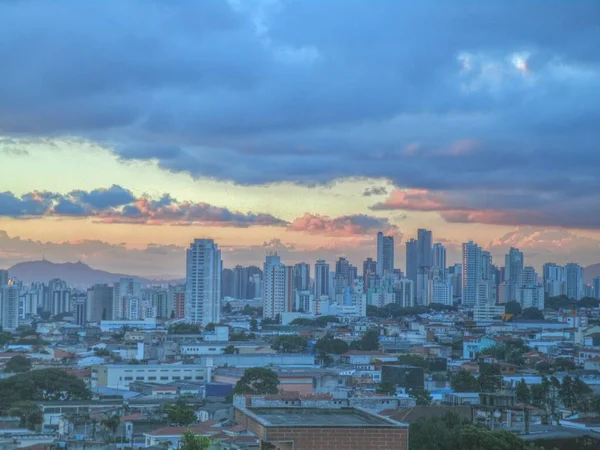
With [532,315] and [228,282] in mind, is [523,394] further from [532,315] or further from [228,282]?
[228,282]

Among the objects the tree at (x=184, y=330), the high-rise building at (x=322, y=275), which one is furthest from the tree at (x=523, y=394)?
the high-rise building at (x=322, y=275)

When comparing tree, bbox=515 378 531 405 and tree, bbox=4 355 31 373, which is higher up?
tree, bbox=515 378 531 405

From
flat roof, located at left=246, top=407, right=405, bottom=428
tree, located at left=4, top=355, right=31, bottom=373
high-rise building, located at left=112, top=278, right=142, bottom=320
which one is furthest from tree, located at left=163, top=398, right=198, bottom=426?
high-rise building, located at left=112, top=278, right=142, bottom=320

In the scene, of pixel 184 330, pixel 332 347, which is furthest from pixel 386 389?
pixel 184 330

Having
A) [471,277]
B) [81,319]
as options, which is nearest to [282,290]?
[81,319]

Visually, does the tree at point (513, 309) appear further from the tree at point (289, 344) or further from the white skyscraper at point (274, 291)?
the tree at point (289, 344)

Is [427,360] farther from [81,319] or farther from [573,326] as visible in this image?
[81,319]

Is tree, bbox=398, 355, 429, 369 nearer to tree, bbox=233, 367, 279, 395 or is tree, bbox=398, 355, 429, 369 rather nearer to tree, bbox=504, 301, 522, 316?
tree, bbox=233, 367, 279, 395
